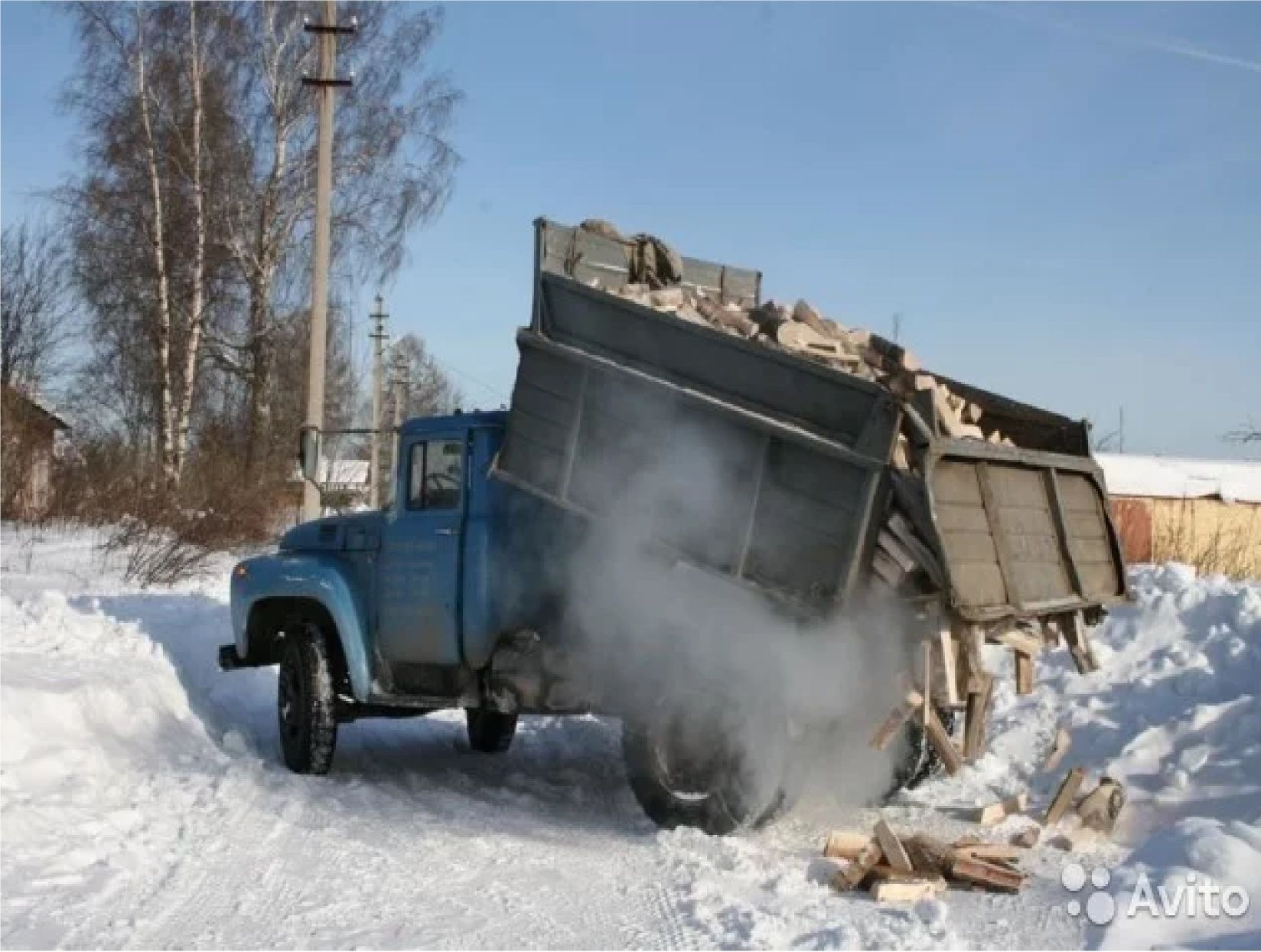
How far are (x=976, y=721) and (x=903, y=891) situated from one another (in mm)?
1155

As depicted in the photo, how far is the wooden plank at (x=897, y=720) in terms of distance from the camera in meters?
6.24

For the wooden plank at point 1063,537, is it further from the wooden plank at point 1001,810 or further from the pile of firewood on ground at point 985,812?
the wooden plank at point 1001,810

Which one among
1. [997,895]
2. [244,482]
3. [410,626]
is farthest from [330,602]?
[244,482]

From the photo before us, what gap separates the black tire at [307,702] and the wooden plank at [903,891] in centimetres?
416

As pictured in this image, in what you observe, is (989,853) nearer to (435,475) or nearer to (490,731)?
(435,475)

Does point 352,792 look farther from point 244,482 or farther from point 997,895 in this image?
point 244,482

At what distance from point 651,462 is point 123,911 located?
127 inches

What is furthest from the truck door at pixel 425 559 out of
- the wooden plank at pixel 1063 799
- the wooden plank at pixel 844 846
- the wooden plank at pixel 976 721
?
the wooden plank at pixel 1063 799

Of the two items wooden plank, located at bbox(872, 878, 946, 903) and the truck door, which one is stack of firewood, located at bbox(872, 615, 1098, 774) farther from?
the truck door

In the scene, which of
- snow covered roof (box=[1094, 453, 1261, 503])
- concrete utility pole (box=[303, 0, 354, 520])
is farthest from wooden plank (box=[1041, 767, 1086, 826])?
snow covered roof (box=[1094, 453, 1261, 503])

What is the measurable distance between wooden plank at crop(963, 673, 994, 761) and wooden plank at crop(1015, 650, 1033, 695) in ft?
1.02

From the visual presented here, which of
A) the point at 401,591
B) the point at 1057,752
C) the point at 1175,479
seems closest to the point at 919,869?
the point at 1057,752

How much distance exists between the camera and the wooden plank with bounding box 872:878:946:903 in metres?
5.66

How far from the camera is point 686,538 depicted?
6781 millimetres
